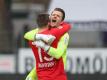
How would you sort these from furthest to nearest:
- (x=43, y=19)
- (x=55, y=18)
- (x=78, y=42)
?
(x=78, y=42)
(x=55, y=18)
(x=43, y=19)

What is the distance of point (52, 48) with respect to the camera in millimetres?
5703

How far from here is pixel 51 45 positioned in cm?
579

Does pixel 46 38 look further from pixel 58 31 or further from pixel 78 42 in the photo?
pixel 78 42

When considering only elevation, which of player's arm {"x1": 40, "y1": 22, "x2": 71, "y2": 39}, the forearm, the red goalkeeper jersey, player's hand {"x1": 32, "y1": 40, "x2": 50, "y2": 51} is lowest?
the red goalkeeper jersey

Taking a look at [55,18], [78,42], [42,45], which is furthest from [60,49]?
[78,42]

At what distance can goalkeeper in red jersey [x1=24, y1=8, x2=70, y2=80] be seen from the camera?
18.7ft

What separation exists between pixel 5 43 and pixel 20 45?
1.16 meters

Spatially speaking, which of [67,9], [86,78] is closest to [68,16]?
[67,9]

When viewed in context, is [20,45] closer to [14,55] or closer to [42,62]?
[14,55]

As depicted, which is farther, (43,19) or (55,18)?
(55,18)

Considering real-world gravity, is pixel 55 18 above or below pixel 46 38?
above

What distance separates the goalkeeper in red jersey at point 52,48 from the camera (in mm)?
5711

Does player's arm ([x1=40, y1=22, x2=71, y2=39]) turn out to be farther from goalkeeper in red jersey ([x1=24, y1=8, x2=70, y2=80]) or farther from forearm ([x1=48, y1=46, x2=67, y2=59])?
forearm ([x1=48, y1=46, x2=67, y2=59])

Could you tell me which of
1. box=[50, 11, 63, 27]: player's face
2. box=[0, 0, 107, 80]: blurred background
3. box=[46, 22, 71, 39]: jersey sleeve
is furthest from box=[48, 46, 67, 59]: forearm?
box=[0, 0, 107, 80]: blurred background
